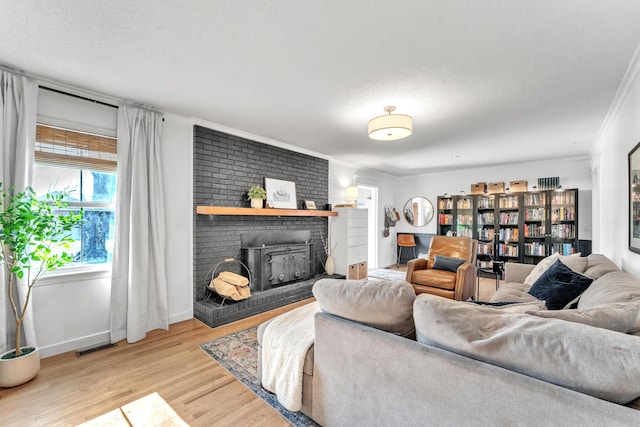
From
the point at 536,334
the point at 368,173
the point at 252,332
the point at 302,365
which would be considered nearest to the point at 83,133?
the point at 252,332

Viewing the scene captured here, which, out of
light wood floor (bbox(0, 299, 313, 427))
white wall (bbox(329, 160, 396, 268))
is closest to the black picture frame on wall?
light wood floor (bbox(0, 299, 313, 427))

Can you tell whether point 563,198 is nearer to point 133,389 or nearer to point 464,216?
point 464,216

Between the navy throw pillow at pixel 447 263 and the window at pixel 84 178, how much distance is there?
159 inches

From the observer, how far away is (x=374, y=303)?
138 cm

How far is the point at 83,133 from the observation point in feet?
8.98

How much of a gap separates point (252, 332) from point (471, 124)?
351 cm

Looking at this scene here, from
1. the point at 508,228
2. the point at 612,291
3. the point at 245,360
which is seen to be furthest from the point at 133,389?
the point at 508,228

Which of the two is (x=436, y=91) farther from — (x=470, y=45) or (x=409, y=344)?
(x=409, y=344)

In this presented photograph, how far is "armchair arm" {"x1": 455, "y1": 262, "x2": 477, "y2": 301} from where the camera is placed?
3656 millimetres

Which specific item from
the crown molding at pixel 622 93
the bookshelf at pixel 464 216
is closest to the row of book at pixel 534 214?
the bookshelf at pixel 464 216

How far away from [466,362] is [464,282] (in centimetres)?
300

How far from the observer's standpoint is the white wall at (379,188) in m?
5.64

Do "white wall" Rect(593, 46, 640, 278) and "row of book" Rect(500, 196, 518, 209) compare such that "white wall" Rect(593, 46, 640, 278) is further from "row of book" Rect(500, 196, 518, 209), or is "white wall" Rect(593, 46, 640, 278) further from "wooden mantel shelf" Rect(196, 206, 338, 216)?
"wooden mantel shelf" Rect(196, 206, 338, 216)

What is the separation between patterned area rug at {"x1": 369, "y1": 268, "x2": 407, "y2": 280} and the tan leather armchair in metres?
1.40
